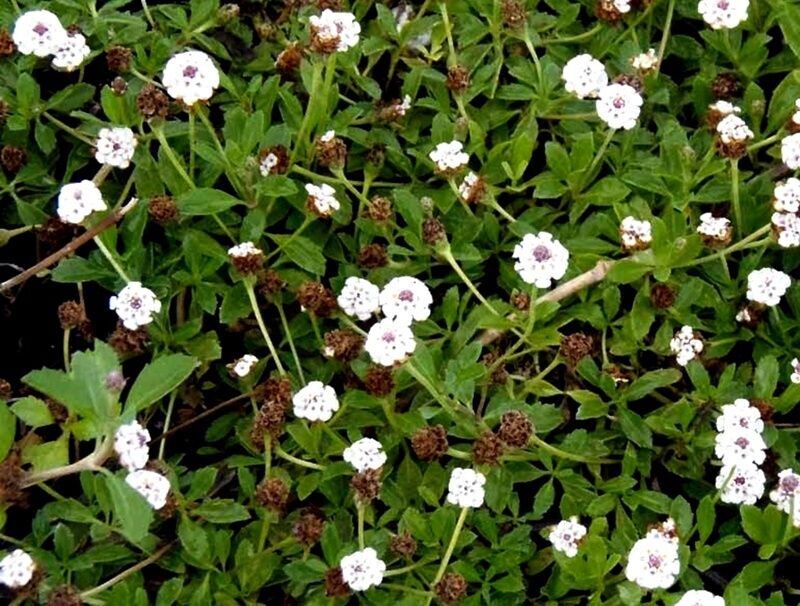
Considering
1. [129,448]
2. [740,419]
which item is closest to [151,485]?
[129,448]

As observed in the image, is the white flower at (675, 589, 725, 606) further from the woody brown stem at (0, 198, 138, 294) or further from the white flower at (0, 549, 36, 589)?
the woody brown stem at (0, 198, 138, 294)

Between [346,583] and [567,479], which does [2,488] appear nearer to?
[346,583]

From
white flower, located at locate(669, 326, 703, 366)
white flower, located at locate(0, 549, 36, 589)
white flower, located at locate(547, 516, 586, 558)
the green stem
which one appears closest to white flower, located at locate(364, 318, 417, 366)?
the green stem

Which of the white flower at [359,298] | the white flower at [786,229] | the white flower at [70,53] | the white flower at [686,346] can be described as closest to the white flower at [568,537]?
A: the white flower at [686,346]

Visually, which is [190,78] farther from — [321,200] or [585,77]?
[585,77]

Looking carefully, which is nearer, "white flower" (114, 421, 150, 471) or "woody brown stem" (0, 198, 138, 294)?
"white flower" (114, 421, 150, 471)

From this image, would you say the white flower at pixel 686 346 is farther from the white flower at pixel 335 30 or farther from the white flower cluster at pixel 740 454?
the white flower at pixel 335 30

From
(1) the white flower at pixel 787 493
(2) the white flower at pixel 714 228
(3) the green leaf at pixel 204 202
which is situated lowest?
(1) the white flower at pixel 787 493
